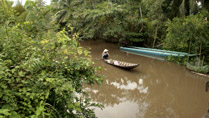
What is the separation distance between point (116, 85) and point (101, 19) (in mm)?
6246

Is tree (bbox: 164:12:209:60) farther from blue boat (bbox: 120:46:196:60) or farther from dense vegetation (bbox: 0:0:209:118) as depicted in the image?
dense vegetation (bbox: 0:0:209:118)

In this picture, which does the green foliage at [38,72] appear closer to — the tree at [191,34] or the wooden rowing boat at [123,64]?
the wooden rowing boat at [123,64]

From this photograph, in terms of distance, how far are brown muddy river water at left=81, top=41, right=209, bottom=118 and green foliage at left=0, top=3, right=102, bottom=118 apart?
8.17 ft

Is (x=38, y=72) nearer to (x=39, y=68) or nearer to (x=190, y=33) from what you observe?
(x=39, y=68)

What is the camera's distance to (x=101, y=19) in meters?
10.7

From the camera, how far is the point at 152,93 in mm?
5121

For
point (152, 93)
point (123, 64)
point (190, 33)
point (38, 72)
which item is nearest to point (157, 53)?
point (190, 33)

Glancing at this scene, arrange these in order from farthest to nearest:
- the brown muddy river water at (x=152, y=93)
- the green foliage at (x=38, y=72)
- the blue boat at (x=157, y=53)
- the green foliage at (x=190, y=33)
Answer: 1. the blue boat at (x=157, y=53)
2. the green foliage at (x=190, y=33)
3. the brown muddy river water at (x=152, y=93)
4. the green foliage at (x=38, y=72)

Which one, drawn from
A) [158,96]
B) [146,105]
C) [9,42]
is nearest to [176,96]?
[158,96]

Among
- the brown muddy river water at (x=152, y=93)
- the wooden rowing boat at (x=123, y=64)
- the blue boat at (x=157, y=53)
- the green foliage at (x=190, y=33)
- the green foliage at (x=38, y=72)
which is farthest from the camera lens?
the blue boat at (x=157, y=53)

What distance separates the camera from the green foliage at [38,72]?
136 cm

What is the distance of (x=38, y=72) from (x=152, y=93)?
4.29 meters

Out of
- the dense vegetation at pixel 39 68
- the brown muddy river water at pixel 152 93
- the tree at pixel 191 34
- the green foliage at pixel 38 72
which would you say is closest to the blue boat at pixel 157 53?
the tree at pixel 191 34

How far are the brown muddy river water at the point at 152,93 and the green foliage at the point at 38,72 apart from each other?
249cm
